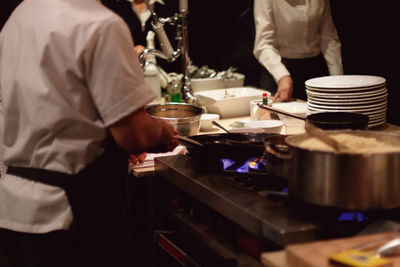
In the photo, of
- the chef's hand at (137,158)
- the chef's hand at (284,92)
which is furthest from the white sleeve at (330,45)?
the chef's hand at (137,158)

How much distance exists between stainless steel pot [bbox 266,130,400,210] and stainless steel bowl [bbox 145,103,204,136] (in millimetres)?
1259

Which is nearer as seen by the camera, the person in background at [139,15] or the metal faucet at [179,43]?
the metal faucet at [179,43]

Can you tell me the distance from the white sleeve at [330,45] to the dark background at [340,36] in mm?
454

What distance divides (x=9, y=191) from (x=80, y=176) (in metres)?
0.26

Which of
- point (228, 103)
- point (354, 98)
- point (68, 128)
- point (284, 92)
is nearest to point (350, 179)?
point (68, 128)

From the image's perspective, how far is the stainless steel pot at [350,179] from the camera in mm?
1353

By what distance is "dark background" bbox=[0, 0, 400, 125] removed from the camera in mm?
4195

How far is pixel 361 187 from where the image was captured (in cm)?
137

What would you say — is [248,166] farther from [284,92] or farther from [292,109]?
[284,92]

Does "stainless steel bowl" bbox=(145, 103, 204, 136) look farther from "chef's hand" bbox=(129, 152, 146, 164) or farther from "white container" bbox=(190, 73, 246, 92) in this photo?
"white container" bbox=(190, 73, 246, 92)

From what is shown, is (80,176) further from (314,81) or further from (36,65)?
(314,81)

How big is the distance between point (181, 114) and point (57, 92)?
4.16 ft

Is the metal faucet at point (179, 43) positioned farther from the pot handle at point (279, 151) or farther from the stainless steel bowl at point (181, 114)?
the pot handle at point (279, 151)

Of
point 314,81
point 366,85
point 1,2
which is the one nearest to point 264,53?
point 314,81
